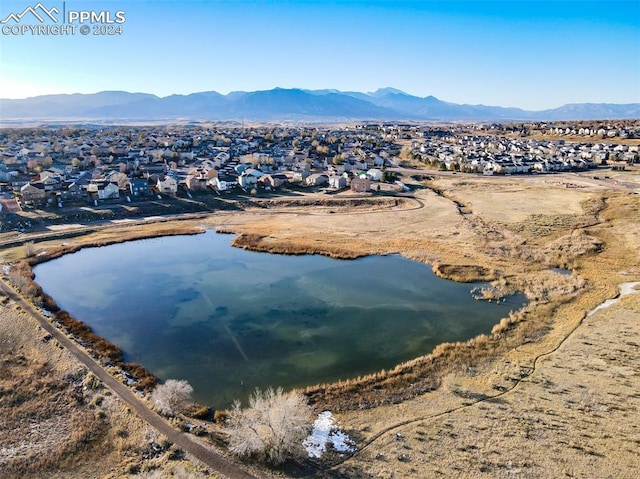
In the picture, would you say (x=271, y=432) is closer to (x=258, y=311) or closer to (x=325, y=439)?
(x=325, y=439)

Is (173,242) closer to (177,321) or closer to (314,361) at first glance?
(177,321)

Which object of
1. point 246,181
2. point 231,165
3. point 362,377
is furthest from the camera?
point 231,165

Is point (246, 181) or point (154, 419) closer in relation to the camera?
point (154, 419)

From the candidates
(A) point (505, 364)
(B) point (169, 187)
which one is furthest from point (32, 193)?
(A) point (505, 364)

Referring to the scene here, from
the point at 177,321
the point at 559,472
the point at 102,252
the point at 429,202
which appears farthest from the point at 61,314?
the point at 429,202

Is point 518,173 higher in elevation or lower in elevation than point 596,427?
higher

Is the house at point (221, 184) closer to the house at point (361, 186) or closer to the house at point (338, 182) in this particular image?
the house at point (338, 182)

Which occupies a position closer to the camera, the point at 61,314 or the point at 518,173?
the point at 61,314

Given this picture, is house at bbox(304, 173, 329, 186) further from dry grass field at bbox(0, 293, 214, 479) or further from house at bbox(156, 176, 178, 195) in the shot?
dry grass field at bbox(0, 293, 214, 479)
